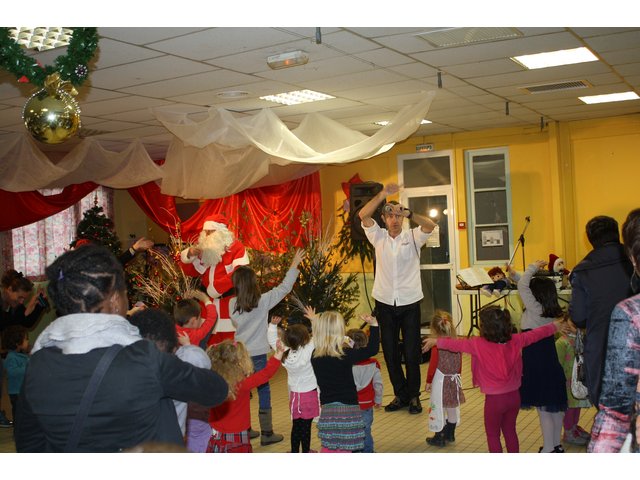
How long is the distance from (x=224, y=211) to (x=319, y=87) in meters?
4.29

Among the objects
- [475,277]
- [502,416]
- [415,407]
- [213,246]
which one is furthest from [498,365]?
[475,277]

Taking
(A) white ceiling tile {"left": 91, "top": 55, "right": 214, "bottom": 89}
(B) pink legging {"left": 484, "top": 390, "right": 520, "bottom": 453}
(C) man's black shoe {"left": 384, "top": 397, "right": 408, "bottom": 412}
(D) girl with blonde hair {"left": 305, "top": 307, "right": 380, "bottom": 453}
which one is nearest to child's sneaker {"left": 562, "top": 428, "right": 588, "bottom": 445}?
(B) pink legging {"left": 484, "top": 390, "right": 520, "bottom": 453}

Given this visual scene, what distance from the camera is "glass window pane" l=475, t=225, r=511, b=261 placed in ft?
33.7

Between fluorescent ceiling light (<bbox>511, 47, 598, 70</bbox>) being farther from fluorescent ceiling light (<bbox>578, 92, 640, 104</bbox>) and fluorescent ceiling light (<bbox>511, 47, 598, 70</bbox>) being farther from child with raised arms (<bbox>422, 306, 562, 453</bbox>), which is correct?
child with raised arms (<bbox>422, 306, 562, 453</bbox>)

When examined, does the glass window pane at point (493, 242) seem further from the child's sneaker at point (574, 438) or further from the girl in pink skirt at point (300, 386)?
the girl in pink skirt at point (300, 386)

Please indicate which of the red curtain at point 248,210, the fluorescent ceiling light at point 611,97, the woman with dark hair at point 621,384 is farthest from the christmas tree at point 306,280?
the woman with dark hair at point 621,384

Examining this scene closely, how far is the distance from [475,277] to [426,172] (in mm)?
2088

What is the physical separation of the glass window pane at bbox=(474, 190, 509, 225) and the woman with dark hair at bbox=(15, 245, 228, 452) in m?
8.49

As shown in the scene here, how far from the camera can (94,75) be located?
18.9 feet

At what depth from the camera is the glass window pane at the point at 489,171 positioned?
10281 millimetres

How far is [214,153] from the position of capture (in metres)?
6.85

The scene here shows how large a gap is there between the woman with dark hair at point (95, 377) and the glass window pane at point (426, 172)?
341 inches
